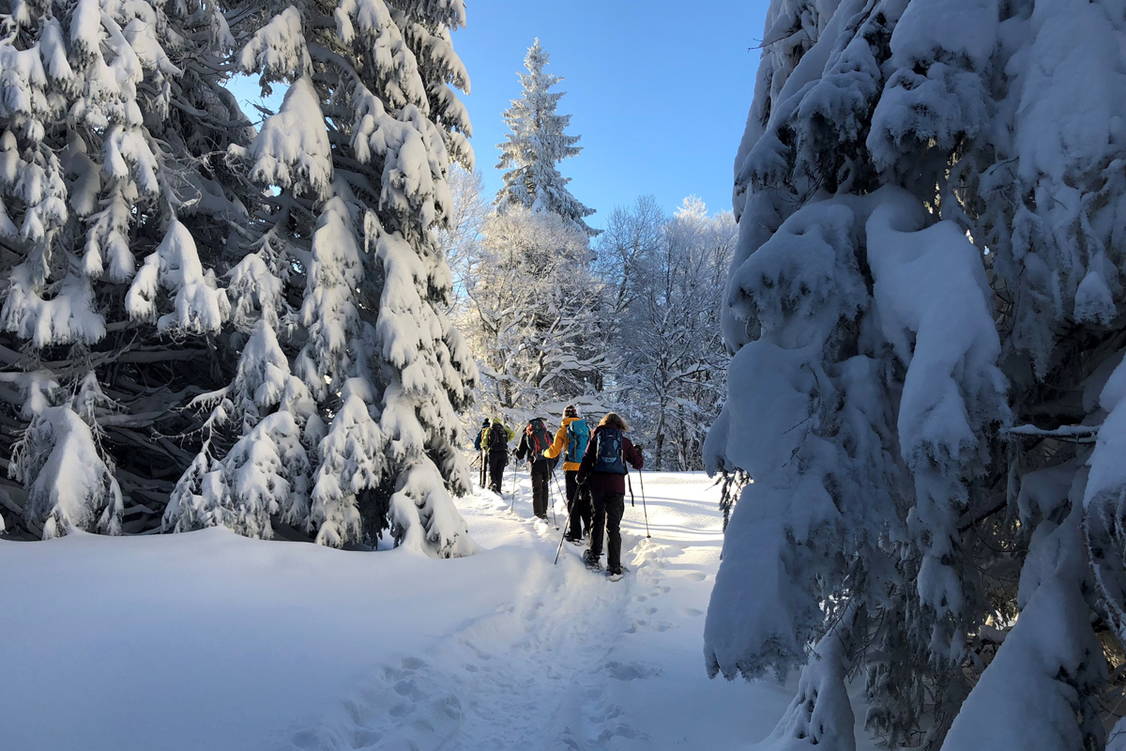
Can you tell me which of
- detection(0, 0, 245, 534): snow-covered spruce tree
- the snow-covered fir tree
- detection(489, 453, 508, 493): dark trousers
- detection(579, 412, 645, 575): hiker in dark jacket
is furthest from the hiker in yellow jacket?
the snow-covered fir tree

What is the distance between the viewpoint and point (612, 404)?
29.5 metres

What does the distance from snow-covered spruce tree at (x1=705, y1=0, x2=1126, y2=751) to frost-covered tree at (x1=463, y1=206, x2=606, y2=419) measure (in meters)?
22.3

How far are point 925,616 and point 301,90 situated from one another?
7.88 metres

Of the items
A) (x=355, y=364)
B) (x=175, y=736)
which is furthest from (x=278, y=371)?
(x=175, y=736)

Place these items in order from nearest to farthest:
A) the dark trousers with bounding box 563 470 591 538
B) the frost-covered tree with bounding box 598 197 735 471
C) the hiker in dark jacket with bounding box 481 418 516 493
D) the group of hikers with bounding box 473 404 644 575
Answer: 1. the group of hikers with bounding box 473 404 644 575
2. the dark trousers with bounding box 563 470 591 538
3. the hiker in dark jacket with bounding box 481 418 516 493
4. the frost-covered tree with bounding box 598 197 735 471

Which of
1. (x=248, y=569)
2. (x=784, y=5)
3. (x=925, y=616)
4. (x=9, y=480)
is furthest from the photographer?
(x=9, y=480)

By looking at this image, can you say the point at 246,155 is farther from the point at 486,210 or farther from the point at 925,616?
the point at 486,210

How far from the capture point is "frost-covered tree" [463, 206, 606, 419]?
25688mm

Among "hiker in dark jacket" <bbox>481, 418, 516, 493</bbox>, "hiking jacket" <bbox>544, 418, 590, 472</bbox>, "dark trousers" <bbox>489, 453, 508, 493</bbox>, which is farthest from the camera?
"dark trousers" <bbox>489, 453, 508, 493</bbox>

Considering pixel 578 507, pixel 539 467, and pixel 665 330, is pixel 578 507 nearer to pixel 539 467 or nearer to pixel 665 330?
pixel 539 467

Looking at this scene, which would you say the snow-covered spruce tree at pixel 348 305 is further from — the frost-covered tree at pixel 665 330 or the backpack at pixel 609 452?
the frost-covered tree at pixel 665 330

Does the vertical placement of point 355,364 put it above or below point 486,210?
below

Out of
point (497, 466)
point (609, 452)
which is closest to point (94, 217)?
point (609, 452)

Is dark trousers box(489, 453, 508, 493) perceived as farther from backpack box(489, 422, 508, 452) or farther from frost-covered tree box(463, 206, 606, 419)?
frost-covered tree box(463, 206, 606, 419)
